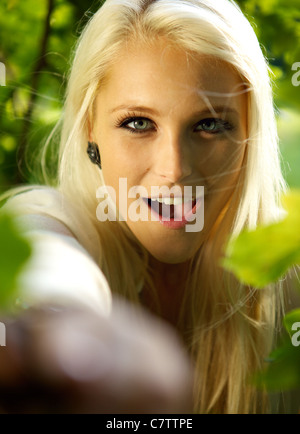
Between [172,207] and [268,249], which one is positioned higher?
[172,207]

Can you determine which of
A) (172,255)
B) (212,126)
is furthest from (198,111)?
(172,255)

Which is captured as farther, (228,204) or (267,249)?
(228,204)

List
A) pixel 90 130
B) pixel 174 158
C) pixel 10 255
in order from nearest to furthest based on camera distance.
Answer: pixel 10 255 → pixel 174 158 → pixel 90 130

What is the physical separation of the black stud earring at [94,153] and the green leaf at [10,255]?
35.7 inches

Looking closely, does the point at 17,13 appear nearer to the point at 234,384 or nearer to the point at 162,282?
the point at 162,282

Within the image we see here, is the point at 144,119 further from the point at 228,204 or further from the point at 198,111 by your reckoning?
the point at 228,204

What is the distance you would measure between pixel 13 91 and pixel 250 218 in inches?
20.2

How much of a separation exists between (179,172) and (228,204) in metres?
0.25

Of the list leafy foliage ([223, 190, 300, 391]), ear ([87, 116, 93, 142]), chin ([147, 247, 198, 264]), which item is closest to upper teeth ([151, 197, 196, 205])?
chin ([147, 247, 198, 264])

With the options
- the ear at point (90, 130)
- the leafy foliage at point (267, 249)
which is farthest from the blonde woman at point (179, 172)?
the leafy foliage at point (267, 249)

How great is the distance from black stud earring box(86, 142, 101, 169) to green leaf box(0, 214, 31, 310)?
0.91 metres

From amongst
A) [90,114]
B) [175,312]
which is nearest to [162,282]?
[175,312]

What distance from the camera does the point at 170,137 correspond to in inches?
37.3

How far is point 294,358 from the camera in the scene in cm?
39
